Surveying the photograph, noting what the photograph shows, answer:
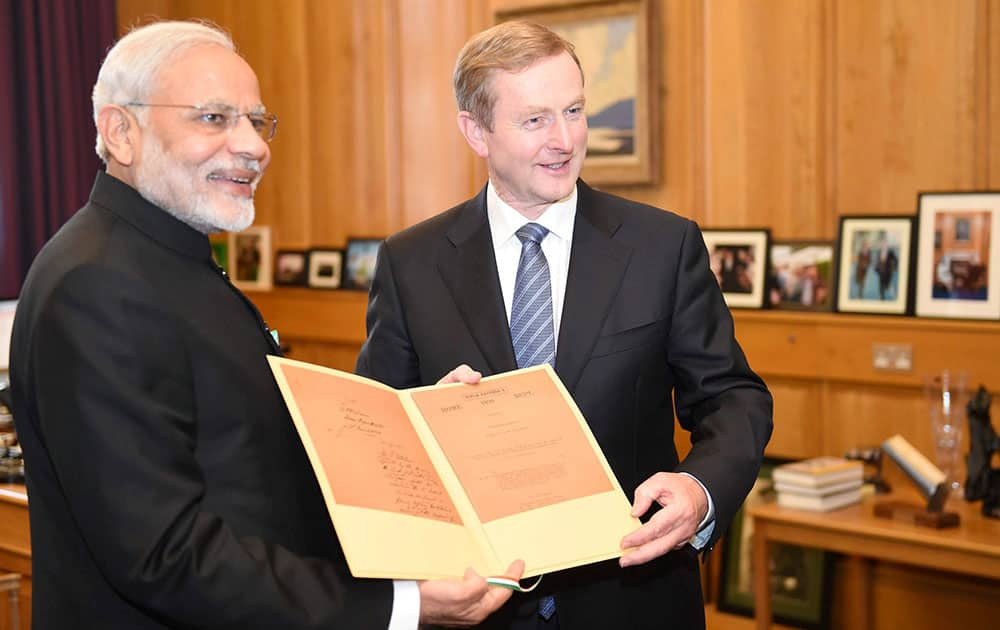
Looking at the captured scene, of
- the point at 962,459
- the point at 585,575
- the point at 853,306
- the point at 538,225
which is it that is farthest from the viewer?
the point at 853,306

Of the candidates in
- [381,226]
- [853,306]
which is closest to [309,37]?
[381,226]

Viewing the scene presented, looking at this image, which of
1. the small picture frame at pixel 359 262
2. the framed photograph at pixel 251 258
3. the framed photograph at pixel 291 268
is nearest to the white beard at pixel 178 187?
the small picture frame at pixel 359 262

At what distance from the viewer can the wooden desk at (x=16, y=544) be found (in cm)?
377

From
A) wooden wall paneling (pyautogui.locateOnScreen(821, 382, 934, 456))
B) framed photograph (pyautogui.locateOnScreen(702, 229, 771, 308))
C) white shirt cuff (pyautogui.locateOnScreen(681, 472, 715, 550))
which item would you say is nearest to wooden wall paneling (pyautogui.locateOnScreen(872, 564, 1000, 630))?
wooden wall paneling (pyautogui.locateOnScreen(821, 382, 934, 456))

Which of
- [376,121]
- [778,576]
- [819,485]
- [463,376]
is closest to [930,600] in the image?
[778,576]

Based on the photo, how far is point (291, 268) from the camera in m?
6.96

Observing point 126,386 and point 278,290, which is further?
point 278,290

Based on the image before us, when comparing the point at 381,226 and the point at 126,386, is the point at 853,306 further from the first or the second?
the point at 126,386

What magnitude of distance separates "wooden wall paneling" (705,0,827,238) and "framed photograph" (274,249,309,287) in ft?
9.09

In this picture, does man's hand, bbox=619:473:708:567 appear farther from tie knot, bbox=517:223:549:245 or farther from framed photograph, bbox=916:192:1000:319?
framed photograph, bbox=916:192:1000:319

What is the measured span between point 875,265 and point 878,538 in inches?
49.3

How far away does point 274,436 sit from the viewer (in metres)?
1.95

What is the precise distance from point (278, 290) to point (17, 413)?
5168mm

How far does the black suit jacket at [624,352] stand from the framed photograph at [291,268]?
Result: 4.46m
